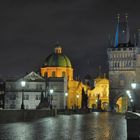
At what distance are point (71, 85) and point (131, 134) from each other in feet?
398

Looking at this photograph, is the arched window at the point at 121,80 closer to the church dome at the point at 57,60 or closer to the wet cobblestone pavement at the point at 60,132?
the church dome at the point at 57,60

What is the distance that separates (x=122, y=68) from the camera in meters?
124

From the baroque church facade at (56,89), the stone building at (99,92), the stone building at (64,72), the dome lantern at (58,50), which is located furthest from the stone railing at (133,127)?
the stone building at (99,92)

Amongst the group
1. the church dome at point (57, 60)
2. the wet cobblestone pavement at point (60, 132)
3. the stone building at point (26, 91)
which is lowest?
the wet cobblestone pavement at point (60, 132)

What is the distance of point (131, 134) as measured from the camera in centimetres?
1709

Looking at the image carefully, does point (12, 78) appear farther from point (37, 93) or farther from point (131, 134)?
point (131, 134)

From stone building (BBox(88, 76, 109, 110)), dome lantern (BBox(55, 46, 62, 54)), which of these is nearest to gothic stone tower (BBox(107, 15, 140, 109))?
stone building (BBox(88, 76, 109, 110))

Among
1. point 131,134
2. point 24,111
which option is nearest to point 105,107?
point 24,111

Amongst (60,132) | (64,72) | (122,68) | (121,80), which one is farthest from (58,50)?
(60,132)

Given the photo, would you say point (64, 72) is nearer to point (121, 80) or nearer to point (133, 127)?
point (121, 80)

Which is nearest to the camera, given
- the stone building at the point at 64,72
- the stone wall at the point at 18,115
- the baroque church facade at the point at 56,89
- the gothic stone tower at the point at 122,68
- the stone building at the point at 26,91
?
the stone wall at the point at 18,115

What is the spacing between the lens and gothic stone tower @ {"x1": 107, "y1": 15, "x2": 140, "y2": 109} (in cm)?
12281

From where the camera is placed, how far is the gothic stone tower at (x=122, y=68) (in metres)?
123

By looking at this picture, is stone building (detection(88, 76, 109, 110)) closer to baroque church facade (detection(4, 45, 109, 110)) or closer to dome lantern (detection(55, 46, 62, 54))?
baroque church facade (detection(4, 45, 109, 110))
